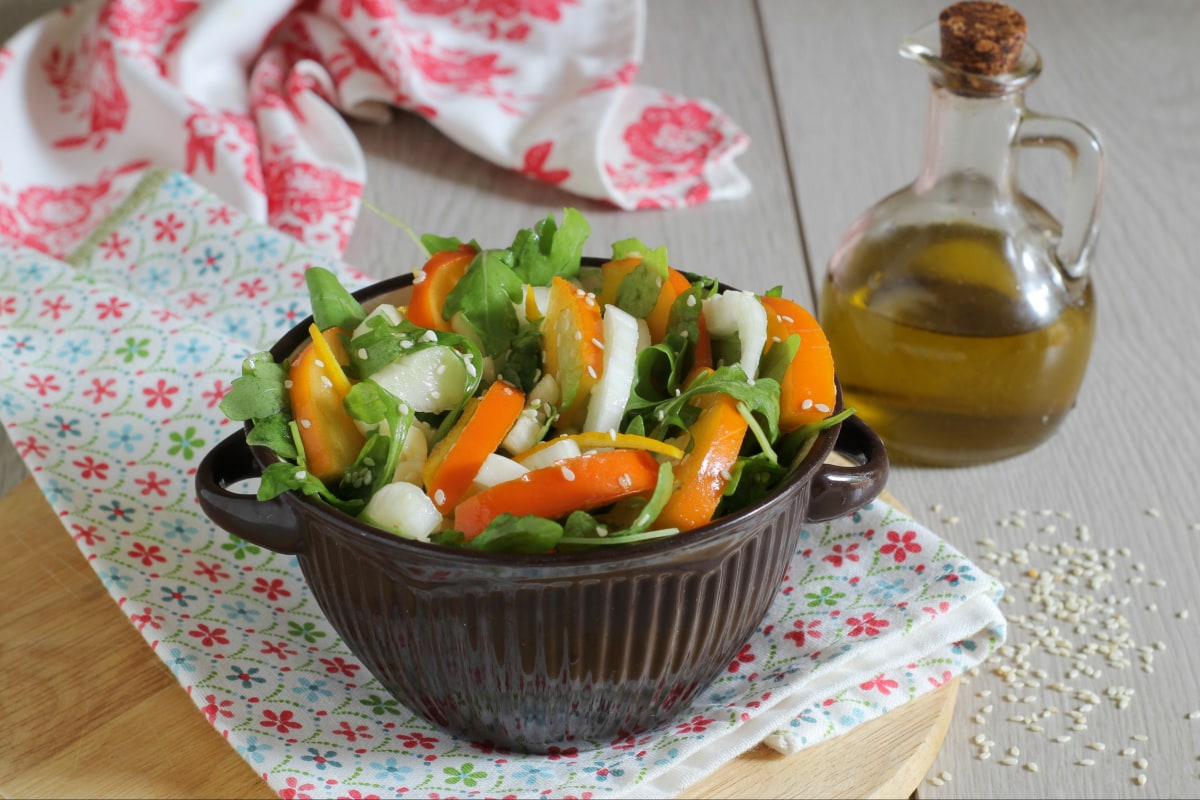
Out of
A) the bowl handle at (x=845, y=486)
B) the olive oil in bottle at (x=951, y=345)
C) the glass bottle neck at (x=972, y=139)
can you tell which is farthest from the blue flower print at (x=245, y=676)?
the glass bottle neck at (x=972, y=139)

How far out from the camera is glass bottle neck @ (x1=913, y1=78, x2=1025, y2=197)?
3.84 ft

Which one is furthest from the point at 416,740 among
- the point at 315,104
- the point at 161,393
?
the point at 315,104

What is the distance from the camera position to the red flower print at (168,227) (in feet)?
4.72

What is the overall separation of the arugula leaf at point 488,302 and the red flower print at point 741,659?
312 millimetres

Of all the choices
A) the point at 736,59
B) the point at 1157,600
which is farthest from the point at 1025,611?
the point at 736,59

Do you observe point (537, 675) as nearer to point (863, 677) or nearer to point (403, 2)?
point (863, 677)

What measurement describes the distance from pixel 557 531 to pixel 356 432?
179 mm

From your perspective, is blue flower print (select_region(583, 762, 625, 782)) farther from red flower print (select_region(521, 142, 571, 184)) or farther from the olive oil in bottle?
red flower print (select_region(521, 142, 571, 184))

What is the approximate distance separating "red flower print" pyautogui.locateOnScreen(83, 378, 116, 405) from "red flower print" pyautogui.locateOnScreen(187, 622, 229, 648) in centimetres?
32

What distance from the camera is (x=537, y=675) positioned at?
83cm

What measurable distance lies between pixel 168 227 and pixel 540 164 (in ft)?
1.68

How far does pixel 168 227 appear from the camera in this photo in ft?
4.74

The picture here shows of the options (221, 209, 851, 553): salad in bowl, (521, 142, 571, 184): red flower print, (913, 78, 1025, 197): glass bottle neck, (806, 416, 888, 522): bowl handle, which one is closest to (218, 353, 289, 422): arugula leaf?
(221, 209, 851, 553): salad in bowl

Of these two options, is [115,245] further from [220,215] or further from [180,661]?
[180,661]
